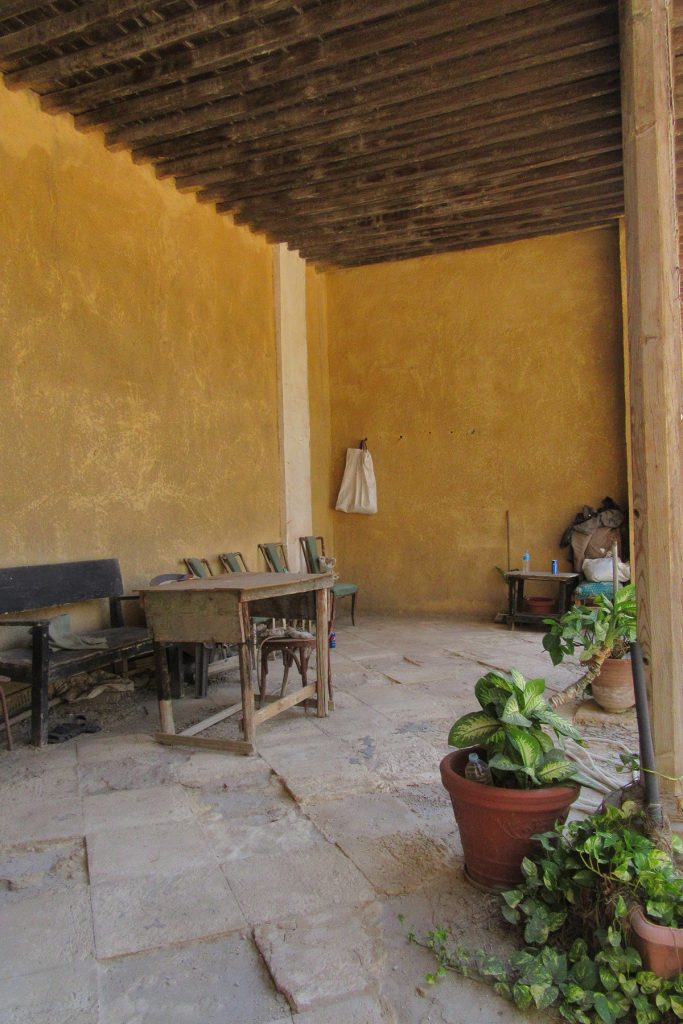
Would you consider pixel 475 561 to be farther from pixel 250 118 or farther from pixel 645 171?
pixel 645 171

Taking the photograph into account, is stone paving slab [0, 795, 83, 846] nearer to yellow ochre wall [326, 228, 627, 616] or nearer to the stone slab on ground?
the stone slab on ground

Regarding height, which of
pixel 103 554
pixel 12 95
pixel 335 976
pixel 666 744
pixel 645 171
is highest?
pixel 12 95

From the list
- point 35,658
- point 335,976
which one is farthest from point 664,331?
point 35,658

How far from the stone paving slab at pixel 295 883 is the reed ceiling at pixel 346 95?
4345mm

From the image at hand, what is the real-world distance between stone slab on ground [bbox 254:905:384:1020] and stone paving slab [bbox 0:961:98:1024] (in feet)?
1.56

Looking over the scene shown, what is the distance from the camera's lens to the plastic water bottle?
2254 millimetres

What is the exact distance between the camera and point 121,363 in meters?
5.48

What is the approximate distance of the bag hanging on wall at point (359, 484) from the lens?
833 cm

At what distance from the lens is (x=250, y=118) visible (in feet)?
16.8

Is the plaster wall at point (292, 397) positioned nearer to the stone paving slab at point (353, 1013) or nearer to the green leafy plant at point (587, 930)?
the green leafy plant at point (587, 930)

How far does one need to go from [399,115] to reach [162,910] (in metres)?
5.05

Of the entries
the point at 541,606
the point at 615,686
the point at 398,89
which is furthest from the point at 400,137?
the point at 541,606

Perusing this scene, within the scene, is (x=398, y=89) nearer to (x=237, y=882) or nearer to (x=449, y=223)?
(x=449, y=223)

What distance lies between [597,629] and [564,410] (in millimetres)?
4306
